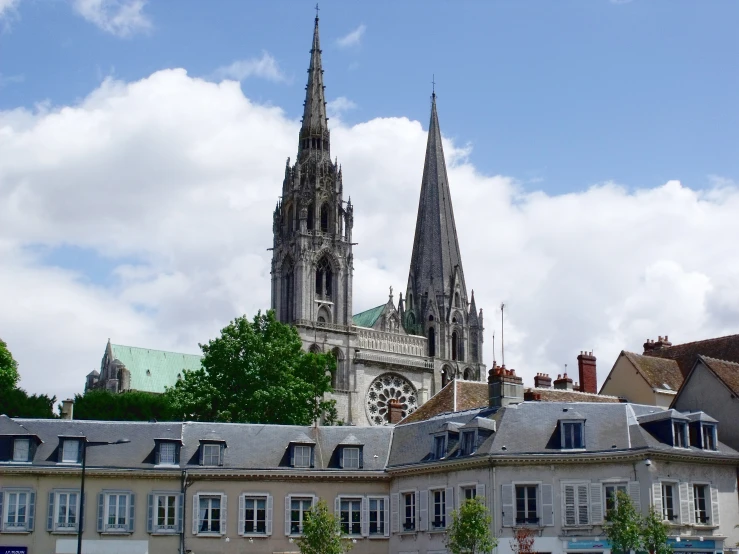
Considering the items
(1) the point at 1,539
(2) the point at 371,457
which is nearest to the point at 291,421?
(2) the point at 371,457

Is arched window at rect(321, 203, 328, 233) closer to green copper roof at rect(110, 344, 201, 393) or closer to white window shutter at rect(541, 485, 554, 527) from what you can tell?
green copper roof at rect(110, 344, 201, 393)

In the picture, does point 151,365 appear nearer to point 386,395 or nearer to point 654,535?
point 386,395

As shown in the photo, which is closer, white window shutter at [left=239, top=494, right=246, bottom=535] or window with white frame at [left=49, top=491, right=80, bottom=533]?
window with white frame at [left=49, top=491, right=80, bottom=533]

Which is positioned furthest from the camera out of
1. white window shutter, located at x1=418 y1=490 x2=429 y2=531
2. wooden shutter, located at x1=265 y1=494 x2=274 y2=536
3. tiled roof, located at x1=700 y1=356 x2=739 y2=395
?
tiled roof, located at x1=700 y1=356 x2=739 y2=395

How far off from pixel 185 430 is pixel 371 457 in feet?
22.9

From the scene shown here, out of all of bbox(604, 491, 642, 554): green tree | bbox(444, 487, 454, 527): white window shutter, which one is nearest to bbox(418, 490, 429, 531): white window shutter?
bbox(444, 487, 454, 527): white window shutter

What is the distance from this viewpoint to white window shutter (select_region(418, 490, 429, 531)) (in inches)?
1612

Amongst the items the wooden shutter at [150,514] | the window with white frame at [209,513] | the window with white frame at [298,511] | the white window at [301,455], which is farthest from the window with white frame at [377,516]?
the wooden shutter at [150,514]

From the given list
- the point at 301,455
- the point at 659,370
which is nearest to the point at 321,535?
the point at 301,455

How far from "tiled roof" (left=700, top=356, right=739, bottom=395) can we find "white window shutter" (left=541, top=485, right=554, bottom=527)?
27.1ft

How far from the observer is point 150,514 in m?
41.2

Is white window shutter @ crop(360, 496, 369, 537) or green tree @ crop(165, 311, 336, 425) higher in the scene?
green tree @ crop(165, 311, 336, 425)

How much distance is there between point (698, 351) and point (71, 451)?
2706cm

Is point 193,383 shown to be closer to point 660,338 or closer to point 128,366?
point 660,338
